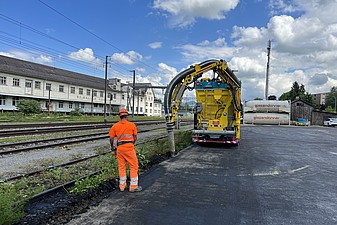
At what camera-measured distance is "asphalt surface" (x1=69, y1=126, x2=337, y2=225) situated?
417 centimetres

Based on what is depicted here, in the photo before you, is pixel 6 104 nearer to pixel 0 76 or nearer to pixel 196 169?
pixel 0 76

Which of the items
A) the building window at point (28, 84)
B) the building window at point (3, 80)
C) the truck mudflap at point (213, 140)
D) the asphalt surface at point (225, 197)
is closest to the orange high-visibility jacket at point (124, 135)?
the asphalt surface at point (225, 197)

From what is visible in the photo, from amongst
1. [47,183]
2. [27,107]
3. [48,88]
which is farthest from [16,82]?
[47,183]

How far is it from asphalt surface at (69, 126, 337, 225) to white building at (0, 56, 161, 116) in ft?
137

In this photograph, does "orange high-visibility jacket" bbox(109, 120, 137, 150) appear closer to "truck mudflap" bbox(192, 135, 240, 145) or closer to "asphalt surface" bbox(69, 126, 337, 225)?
"asphalt surface" bbox(69, 126, 337, 225)

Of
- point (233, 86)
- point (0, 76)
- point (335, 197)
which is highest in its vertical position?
point (0, 76)

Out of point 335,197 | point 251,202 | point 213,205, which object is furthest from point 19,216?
point 335,197

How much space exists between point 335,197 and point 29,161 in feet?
27.9

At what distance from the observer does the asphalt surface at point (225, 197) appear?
164 inches

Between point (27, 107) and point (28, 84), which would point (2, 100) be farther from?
point (27, 107)

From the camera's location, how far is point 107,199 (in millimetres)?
4926

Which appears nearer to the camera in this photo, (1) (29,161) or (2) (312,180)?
(2) (312,180)

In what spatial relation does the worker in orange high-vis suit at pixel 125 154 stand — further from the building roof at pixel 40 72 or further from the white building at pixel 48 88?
the building roof at pixel 40 72

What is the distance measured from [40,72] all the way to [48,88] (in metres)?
3.74
